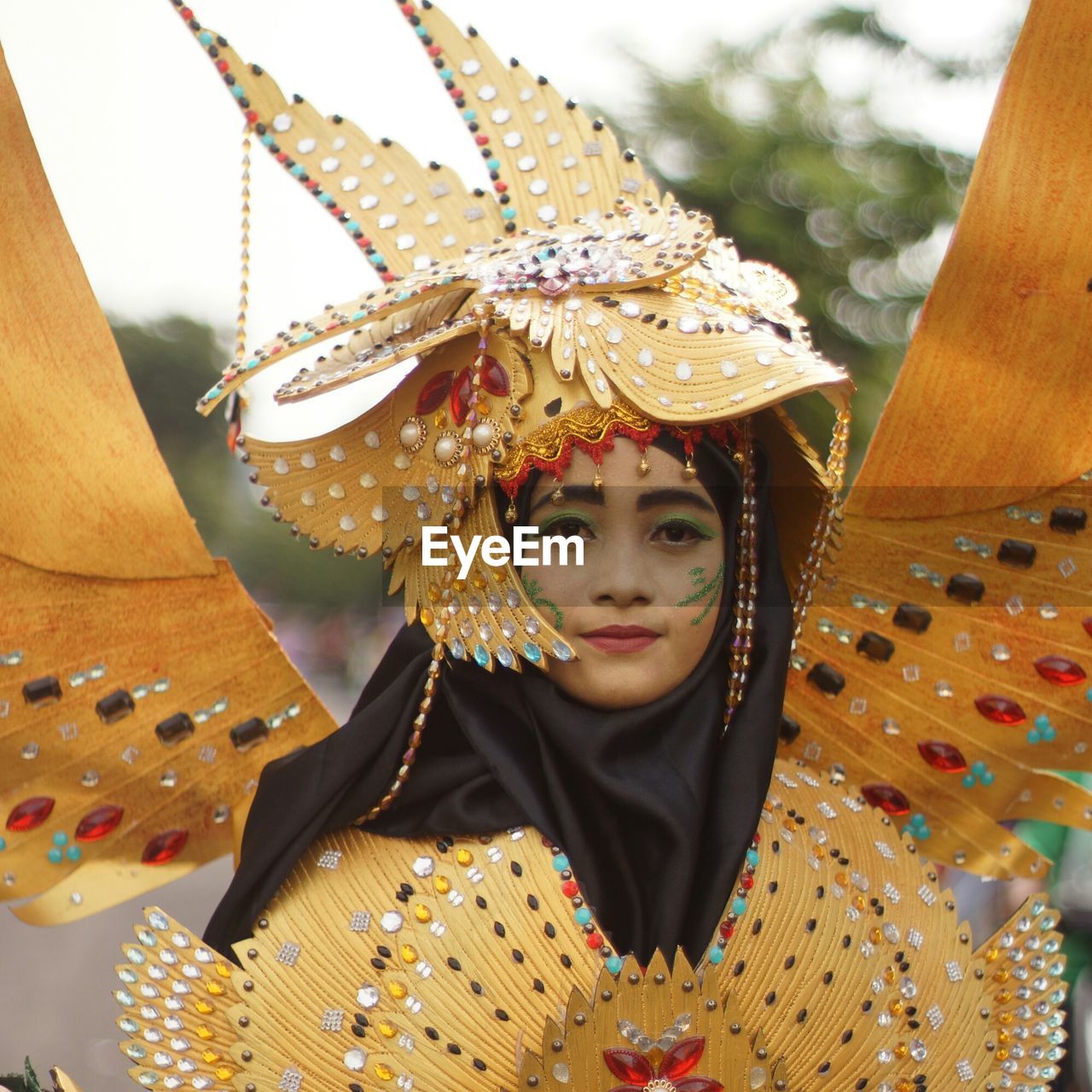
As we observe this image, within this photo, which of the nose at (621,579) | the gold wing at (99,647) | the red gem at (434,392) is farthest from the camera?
the gold wing at (99,647)

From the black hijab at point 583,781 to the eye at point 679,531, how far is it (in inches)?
2.7

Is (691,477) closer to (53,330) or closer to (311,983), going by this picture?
(311,983)

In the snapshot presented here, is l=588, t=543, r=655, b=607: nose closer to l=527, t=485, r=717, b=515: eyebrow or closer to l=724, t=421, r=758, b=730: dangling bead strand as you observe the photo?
l=527, t=485, r=717, b=515: eyebrow

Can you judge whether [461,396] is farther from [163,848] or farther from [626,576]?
[163,848]

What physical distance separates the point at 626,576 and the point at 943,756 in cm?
90

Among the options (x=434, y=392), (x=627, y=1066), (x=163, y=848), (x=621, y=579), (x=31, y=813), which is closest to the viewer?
(x=627, y=1066)

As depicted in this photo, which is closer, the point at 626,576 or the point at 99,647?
the point at 626,576

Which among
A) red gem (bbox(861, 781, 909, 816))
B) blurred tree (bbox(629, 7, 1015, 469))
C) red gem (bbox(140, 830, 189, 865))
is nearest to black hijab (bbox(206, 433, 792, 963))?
red gem (bbox(140, 830, 189, 865))

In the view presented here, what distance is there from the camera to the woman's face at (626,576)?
5.92 ft

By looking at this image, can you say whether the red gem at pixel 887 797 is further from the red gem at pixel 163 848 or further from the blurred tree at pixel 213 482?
the blurred tree at pixel 213 482

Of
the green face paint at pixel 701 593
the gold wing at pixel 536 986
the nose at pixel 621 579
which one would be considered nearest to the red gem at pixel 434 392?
the nose at pixel 621 579

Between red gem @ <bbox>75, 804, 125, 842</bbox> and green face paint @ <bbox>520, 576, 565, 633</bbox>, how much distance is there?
2.84ft

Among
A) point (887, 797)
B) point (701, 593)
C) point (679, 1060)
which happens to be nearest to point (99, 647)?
point (701, 593)

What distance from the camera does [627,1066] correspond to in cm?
165
